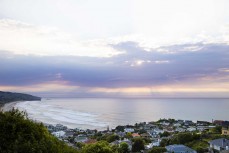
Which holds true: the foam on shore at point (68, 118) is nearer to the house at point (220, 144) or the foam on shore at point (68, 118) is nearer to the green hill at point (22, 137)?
the house at point (220, 144)

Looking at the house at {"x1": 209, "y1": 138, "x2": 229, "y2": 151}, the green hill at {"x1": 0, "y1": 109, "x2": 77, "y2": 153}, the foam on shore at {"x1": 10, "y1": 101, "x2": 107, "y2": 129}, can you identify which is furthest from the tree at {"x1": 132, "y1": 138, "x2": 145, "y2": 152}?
the foam on shore at {"x1": 10, "y1": 101, "x2": 107, "y2": 129}

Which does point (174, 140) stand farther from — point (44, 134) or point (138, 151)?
point (44, 134)

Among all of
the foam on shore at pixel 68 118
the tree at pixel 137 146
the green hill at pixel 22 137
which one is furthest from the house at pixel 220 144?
Answer: the foam on shore at pixel 68 118

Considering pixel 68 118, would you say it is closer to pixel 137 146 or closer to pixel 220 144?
pixel 137 146

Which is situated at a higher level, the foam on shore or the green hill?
the green hill

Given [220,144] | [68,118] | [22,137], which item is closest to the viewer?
[22,137]

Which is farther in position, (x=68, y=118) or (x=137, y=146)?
(x=68, y=118)

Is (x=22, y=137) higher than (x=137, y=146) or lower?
higher

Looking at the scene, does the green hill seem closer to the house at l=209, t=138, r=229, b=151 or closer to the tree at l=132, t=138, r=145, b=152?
the tree at l=132, t=138, r=145, b=152

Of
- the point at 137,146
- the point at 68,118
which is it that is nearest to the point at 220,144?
the point at 137,146
